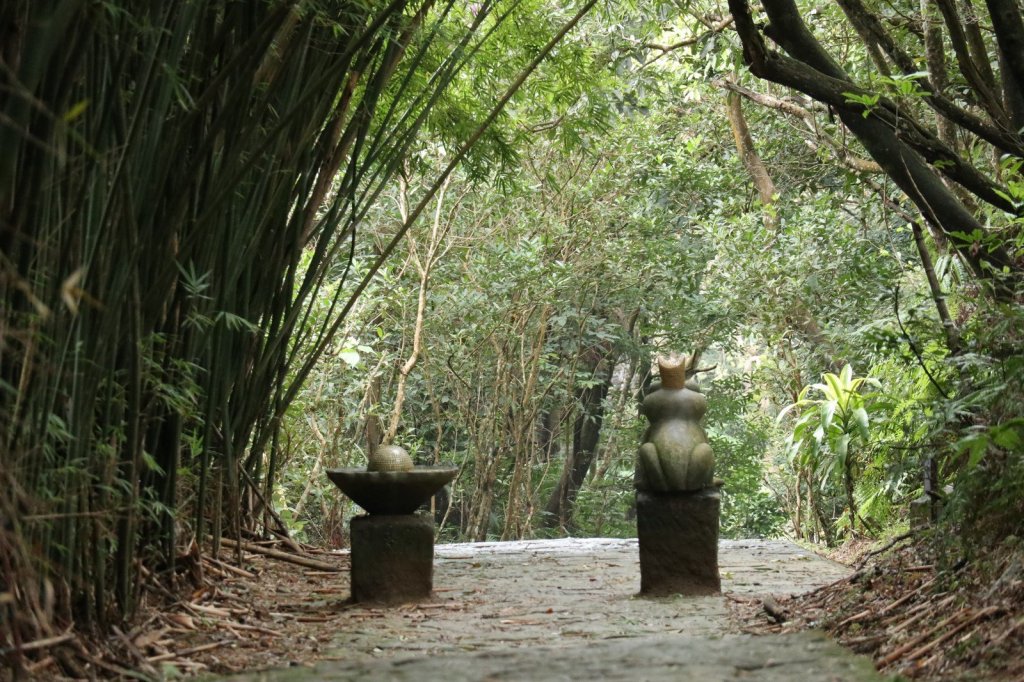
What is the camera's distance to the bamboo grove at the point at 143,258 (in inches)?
85.1

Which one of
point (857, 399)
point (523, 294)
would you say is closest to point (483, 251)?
point (523, 294)

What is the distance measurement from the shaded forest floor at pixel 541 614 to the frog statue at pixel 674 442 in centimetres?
42

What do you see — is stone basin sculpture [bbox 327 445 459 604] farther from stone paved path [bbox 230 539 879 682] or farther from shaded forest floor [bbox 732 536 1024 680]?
shaded forest floor [bbox 732 536 1024 680]

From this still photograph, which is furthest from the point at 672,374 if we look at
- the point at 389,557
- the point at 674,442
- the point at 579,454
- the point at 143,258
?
the point at 579,454

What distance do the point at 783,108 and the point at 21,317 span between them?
5.49 meters

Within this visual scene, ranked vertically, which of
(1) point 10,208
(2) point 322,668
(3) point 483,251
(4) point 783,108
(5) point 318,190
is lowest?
(2) point 322,668

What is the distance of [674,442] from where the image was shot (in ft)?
12.9

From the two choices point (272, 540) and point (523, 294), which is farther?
point (523, 294)

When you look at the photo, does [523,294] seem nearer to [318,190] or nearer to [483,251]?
[483,251]

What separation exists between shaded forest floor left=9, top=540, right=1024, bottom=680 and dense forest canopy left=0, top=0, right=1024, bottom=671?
0.16 metres

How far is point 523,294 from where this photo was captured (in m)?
7.43

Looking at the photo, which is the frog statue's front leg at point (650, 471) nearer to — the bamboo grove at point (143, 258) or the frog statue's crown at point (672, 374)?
the frog statue's crown at point (672, 374)

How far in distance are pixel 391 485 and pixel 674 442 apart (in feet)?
3.33

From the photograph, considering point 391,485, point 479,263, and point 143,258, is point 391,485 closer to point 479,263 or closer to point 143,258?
point 143,258
